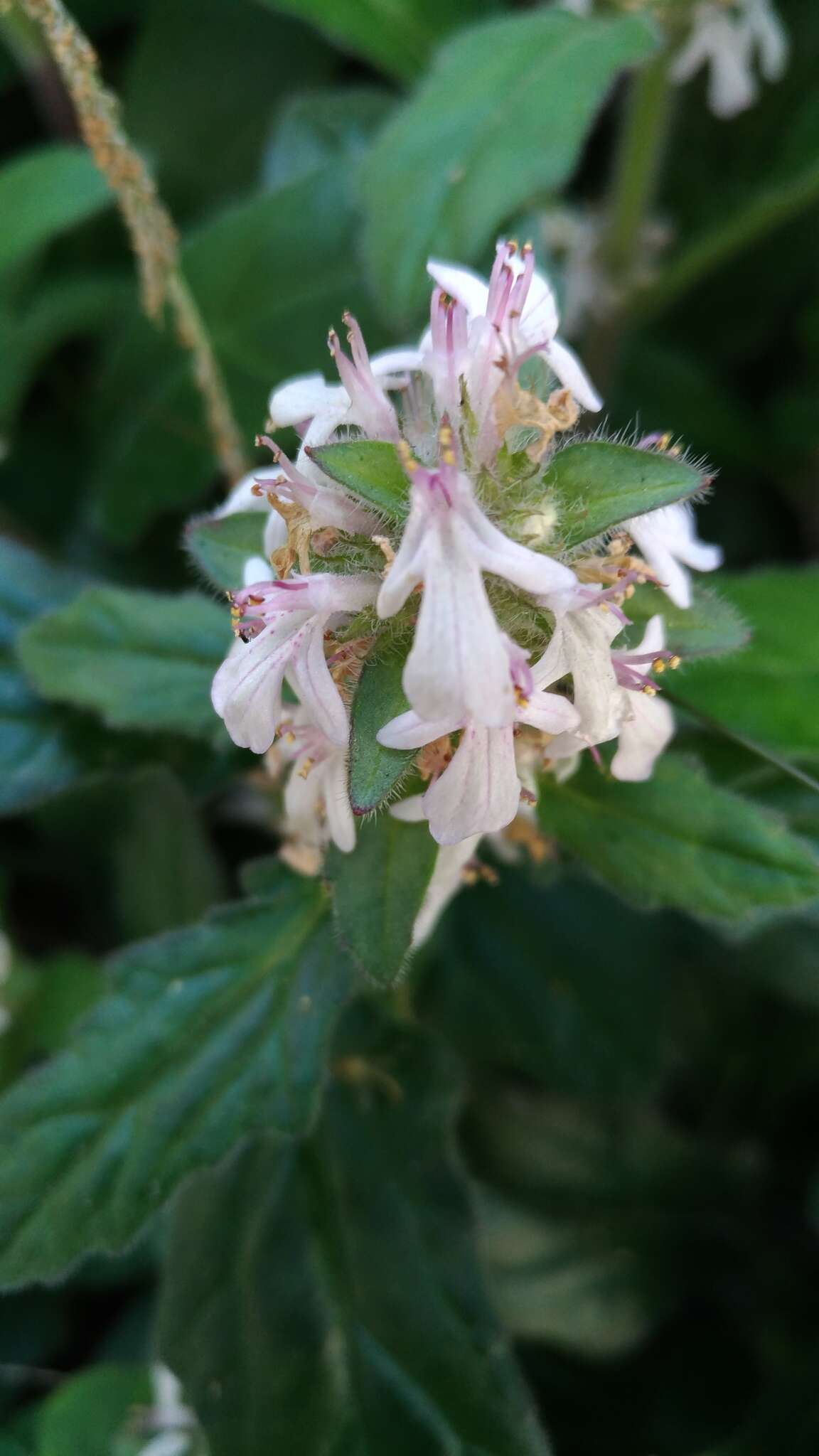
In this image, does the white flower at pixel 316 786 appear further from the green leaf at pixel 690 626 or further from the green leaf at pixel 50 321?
the green leaf at pixel 50 321

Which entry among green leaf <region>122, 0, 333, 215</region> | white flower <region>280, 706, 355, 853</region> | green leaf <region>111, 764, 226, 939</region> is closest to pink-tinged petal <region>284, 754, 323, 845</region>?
white flower <region>280, 706, 355, 853</region>

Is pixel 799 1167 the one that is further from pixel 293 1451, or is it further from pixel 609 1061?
pixel 293 1451

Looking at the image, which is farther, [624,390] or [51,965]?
[624,390]

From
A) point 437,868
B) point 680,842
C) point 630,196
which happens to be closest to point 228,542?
point 437,868

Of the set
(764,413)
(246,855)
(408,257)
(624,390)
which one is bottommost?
(246,855)

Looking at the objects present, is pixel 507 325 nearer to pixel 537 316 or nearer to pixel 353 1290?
pixel 537 316

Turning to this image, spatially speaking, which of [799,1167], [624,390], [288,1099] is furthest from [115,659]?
[799,1167]
